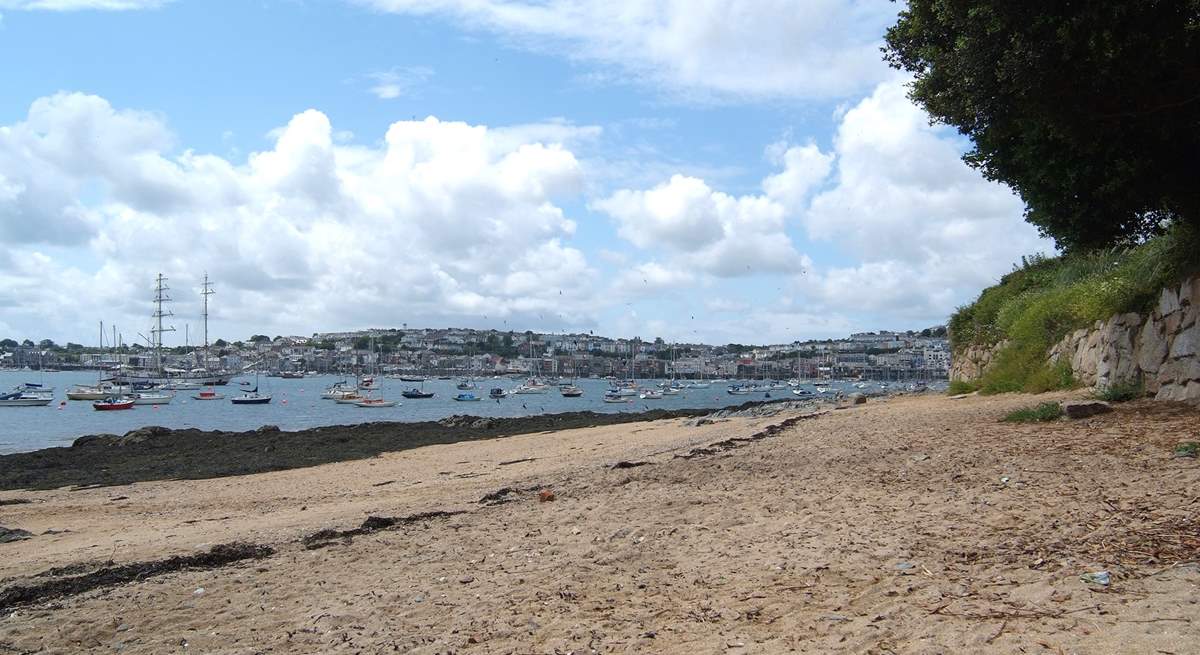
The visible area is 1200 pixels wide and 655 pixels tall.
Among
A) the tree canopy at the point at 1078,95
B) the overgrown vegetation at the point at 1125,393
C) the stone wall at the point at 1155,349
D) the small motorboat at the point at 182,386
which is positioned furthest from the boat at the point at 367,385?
the tree canopy at the point at 1078,95

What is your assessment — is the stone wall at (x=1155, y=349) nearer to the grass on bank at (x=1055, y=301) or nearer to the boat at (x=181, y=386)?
the grass on bank at (x=1055, y=301)

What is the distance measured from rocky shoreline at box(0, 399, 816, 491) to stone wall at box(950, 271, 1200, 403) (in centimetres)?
1831

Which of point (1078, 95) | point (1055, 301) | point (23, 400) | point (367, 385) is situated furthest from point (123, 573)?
point (367, 385)

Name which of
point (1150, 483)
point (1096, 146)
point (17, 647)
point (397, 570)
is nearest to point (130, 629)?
point (17, 647)

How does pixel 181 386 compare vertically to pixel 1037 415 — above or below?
below

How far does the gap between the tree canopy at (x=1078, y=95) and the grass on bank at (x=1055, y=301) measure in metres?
1.39

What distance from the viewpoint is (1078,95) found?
1084 centimetres

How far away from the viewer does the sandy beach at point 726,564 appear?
17.8 feet

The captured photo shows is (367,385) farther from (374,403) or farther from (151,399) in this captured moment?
(374,403)

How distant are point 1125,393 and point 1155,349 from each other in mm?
879

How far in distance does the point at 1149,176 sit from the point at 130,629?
13682mm

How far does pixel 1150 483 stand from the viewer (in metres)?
8.12

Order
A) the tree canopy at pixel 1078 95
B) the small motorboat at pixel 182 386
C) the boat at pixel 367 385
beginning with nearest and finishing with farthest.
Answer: the tree canopy at pixel 1078 95 < the boat at pixel 367 385 < the small motorboat at pixel 182 386

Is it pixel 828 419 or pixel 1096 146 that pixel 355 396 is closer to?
pixel 828 419
